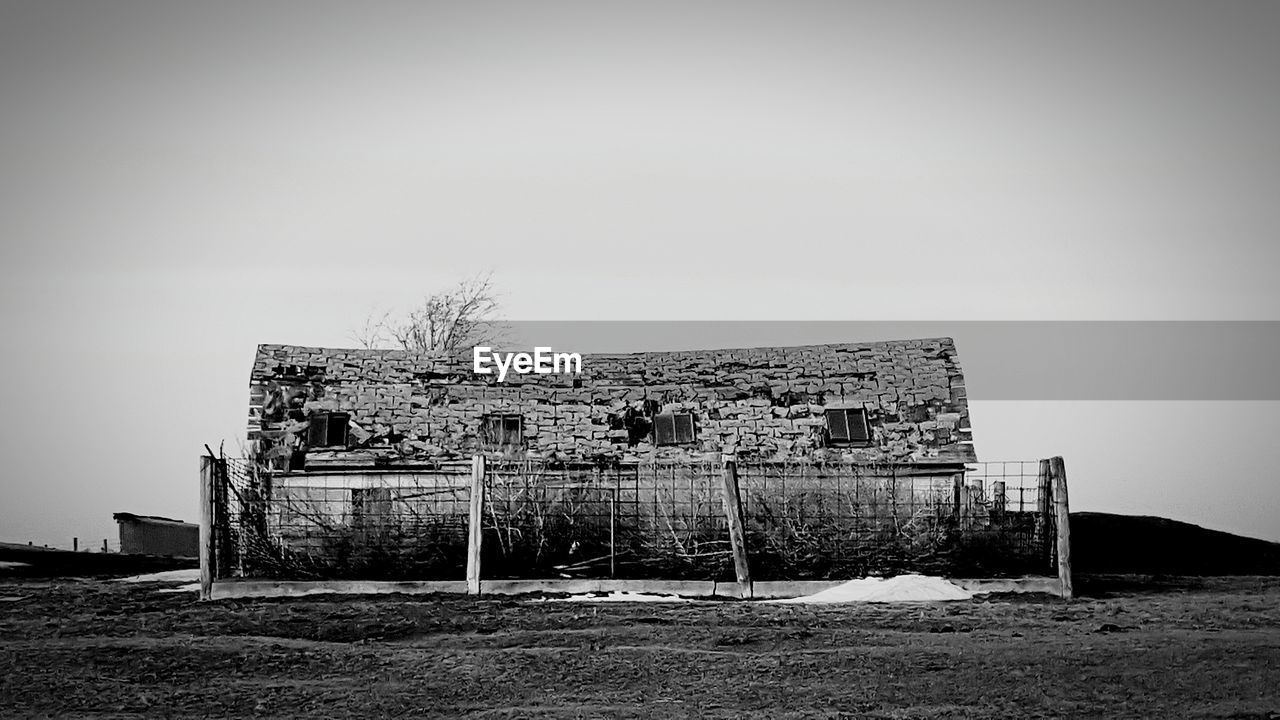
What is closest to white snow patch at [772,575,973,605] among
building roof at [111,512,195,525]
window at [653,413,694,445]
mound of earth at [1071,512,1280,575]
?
mound of earth at [1071,512,1280,575]

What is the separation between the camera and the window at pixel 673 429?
96.3ft

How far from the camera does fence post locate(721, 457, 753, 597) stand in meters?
16.2

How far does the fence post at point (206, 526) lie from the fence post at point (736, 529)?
6252 mm

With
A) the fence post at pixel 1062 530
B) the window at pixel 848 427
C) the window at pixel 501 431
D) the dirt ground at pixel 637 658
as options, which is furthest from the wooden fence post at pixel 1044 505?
the window at pixel 501 431

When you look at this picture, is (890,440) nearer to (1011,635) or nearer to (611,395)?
(611,395)

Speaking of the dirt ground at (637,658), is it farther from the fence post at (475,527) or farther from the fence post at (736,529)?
the fence post at (736,529)

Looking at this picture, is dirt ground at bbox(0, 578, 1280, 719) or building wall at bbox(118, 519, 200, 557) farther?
building wall at bbox(118, 519, 200, 557)

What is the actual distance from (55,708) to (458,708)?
278cm

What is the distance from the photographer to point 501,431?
29.5 metres

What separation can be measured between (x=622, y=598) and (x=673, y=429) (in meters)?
13.6

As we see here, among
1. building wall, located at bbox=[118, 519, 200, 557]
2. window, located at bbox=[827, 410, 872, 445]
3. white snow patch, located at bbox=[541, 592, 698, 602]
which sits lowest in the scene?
building wall, located at bbox=[118, 519, 200, 557]

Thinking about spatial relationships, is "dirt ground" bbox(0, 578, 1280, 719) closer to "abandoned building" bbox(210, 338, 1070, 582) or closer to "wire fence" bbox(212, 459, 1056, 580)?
"wire fence" bbox(212, 459, 1056, 580)

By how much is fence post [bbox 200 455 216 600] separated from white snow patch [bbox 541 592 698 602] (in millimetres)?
4082

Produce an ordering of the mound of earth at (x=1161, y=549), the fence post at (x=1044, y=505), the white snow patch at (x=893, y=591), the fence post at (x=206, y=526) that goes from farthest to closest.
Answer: the mound of earth at (x=1161, y=549) → the fence post at (x=1044, y=505) → the fence post at (x=206, y=526) → the white snow patch at (x=893, y=591)
